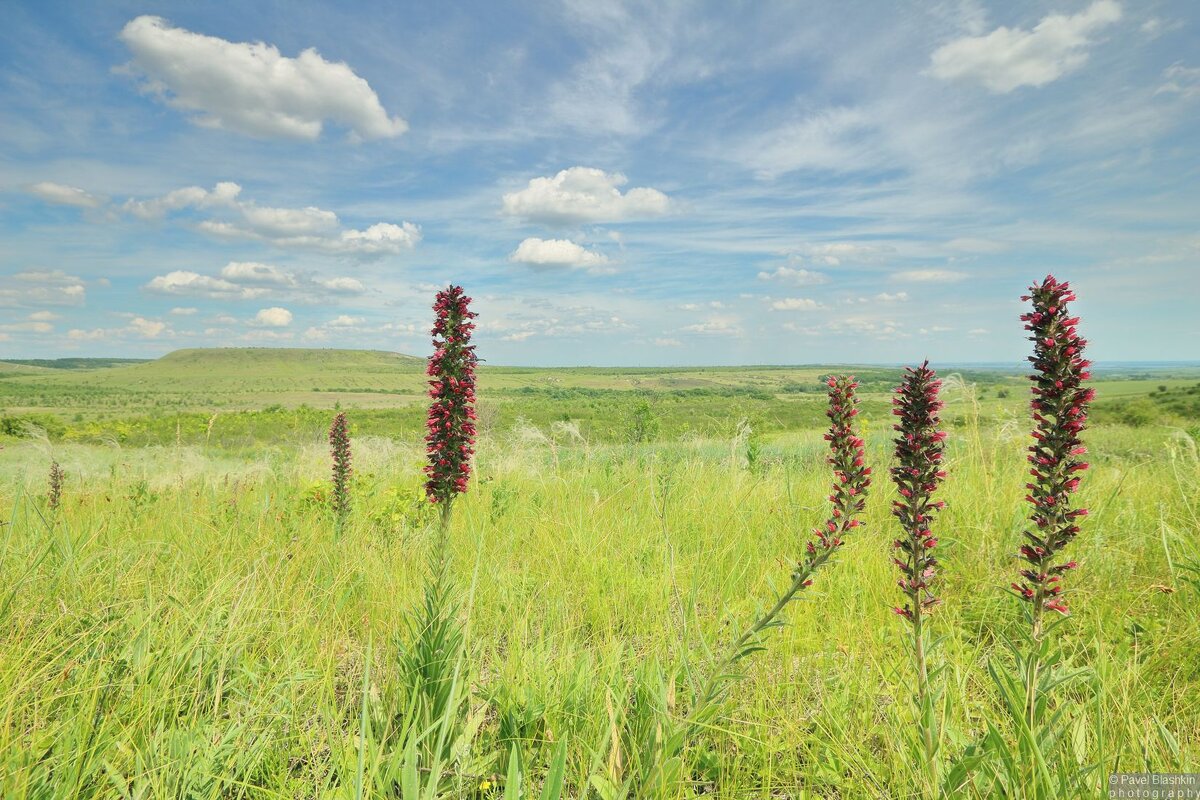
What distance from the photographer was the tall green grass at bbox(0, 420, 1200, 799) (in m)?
2.26

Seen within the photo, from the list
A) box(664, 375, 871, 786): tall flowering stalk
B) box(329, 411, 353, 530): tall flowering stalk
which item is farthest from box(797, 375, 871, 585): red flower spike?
box(329, 411, 353, 530): tall flowering stalk

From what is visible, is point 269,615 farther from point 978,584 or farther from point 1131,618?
point 1131,618

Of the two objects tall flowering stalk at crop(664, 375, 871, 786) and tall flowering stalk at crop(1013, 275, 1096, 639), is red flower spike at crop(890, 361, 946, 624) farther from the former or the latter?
tall flowering stalk at crop(1013, 275, 1096, 639)

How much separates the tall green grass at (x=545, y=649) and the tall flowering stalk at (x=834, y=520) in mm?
127

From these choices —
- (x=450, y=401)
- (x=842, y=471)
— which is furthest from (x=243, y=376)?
(x=842, y=471)

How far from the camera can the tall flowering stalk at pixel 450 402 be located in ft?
10.5

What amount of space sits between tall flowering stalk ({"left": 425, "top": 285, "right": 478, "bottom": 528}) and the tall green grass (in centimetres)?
48

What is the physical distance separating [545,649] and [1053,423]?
8.95 ft

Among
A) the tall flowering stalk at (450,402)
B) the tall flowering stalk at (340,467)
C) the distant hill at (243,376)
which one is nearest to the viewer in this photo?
the tall flowering stalk at (450,402)

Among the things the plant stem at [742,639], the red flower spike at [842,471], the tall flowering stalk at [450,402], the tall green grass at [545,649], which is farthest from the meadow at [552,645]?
the tall flowering stalk at [450,402]

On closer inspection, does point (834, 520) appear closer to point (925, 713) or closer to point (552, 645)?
point (925, 713)

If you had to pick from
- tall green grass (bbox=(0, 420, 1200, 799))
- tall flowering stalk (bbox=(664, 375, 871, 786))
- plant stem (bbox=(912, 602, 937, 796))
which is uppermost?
tall flowering stalk (bbox=(664, 375, 871, 786))

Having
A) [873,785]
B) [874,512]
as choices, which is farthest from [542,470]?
Result: [873,785]

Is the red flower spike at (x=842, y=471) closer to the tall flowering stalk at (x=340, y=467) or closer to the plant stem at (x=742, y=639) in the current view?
the plant stem at (x=742, y=639)
